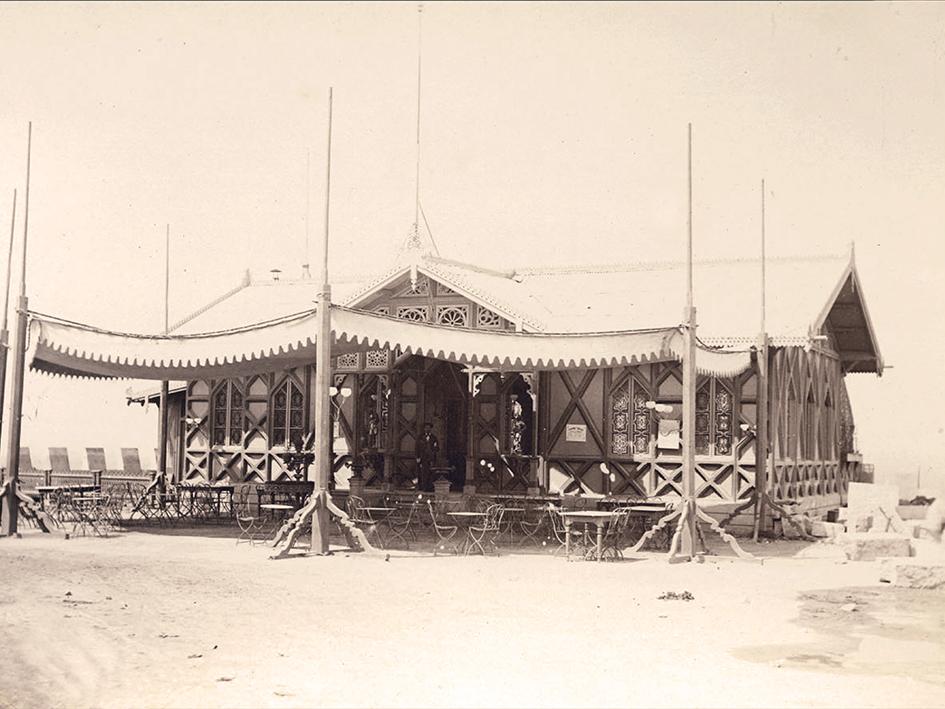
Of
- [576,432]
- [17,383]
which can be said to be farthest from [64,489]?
[576,432]

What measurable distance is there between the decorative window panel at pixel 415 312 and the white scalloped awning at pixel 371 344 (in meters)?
3.79

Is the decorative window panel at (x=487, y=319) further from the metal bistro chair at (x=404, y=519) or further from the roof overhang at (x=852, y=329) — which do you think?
the roof overhang at (x=852, y=329)

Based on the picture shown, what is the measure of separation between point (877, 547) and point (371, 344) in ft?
23.6

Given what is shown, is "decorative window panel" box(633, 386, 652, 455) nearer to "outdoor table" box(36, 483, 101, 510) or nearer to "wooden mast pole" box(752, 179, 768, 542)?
"wooden mast pole" box(752, 179, 768, 542)

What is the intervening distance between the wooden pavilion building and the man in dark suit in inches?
4.9

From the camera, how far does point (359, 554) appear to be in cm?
A: 1383

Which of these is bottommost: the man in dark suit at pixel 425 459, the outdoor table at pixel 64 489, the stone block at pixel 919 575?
the stone block at pixel 919 575

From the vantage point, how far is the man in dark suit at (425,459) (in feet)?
63.6

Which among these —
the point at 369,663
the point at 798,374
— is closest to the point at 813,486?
the point at 798,374

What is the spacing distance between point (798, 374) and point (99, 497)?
40.1 feet

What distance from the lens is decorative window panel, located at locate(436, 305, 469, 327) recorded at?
18750 mm

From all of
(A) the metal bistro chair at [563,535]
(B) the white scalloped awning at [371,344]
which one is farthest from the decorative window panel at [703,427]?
(A) the metal bistro chair at [563,535]

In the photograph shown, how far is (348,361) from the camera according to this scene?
1962 centimetres

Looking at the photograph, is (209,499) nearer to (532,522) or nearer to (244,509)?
(244,509)
